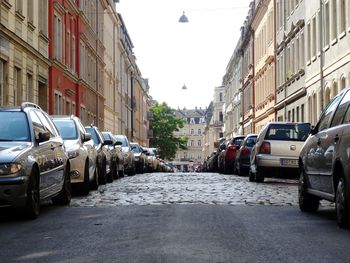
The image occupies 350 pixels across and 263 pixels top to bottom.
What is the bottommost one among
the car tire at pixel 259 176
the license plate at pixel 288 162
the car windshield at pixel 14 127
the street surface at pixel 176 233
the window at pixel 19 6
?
the street surface at pixel 176 233

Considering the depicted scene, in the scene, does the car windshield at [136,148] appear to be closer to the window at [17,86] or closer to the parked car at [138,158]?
the parked car at [138,158]

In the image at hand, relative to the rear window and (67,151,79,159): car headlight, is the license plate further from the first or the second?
(67,151,79,159): car headlight

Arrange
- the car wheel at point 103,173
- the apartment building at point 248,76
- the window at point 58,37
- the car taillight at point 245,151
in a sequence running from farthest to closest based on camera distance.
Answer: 1. the apartment building at point 248,76
2. the window at point 58,37
3. the car taillight at point 245,151
4. the car wheel at point 103,173

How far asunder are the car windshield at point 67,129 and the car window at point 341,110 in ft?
22.7

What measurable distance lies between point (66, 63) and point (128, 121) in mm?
45276

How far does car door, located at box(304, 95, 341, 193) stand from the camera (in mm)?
9797

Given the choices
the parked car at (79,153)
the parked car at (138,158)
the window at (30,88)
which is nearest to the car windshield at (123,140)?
the window at (30,88)

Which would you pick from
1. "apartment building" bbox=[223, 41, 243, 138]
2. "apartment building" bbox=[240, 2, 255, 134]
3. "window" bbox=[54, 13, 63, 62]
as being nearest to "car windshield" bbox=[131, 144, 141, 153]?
"window" bbox=[54, 13, 63, 62]

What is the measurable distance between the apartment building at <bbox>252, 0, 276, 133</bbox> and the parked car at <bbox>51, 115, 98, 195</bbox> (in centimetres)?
3650

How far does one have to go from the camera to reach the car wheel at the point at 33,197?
10.1 meters

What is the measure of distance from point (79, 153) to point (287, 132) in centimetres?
696

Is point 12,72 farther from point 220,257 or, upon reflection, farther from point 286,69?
point 286,69

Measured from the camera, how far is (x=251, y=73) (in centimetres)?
6894

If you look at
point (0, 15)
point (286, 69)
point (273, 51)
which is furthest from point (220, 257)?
point (273, 51)
